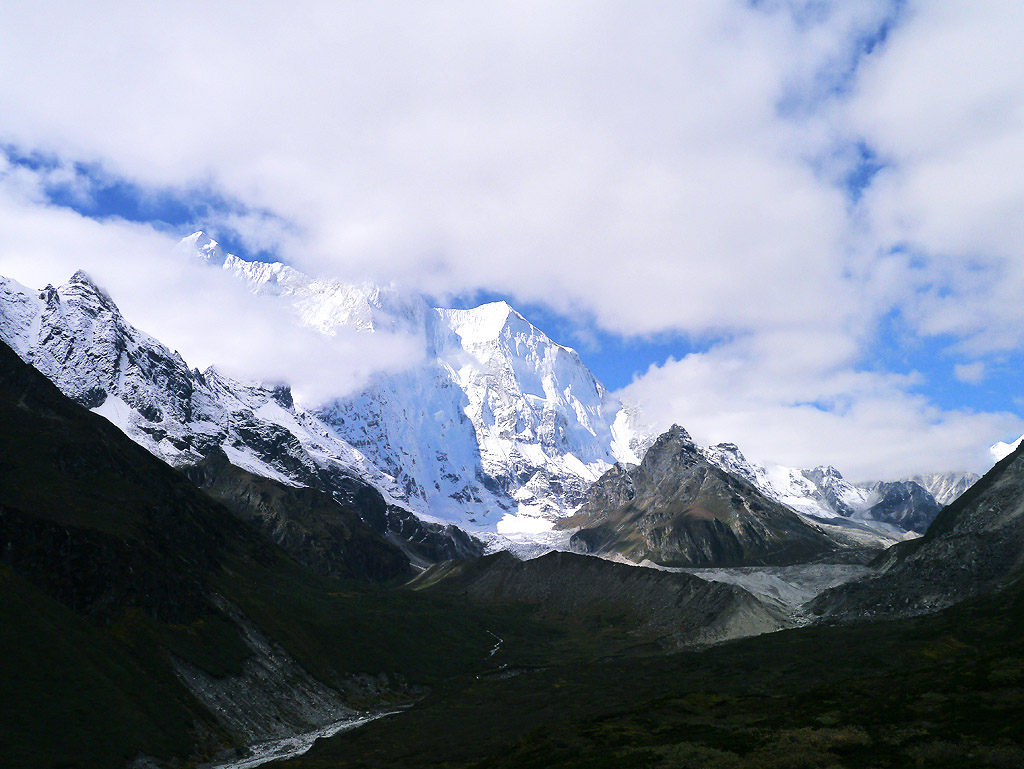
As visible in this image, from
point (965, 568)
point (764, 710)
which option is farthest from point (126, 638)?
point (965, 568)

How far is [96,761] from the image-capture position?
97.4 m

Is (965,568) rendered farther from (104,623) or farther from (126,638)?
(104,623)

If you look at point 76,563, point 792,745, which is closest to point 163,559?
point 76,563

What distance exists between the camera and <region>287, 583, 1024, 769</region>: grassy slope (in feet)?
269

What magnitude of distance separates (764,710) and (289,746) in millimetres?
82836

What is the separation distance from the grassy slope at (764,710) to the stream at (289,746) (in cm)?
650

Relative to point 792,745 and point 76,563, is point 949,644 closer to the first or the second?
point 792,745

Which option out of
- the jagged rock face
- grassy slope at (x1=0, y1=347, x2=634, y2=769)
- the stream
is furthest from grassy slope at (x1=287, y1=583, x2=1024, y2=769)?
grassy slope at (x1=0, y1=347, x2=634, y2=769)

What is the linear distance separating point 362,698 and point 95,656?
221ft

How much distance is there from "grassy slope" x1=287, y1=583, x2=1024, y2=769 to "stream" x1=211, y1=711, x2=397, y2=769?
6496mm

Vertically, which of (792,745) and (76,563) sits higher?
(76,563)

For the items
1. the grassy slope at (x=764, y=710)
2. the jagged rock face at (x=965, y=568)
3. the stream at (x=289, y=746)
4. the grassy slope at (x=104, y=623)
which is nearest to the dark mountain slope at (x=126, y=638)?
the grassy slope at (x=104, y=623)

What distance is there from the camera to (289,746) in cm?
13038

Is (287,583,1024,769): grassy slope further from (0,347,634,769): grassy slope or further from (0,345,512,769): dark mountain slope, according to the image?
(0,347,634,769): grassy slope
